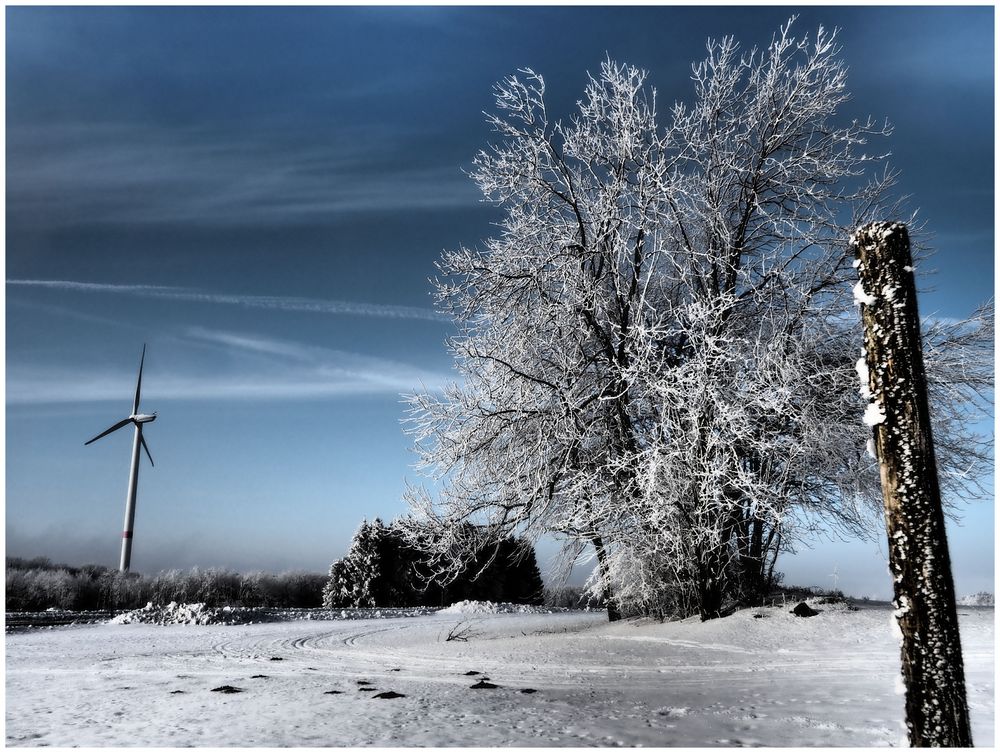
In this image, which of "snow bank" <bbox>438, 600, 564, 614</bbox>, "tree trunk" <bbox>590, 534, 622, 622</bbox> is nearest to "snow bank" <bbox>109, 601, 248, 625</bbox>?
"snow bank" <bbox>438, 600, 564, 614</bbox>

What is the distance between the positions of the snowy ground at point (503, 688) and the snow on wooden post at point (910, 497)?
1086mm

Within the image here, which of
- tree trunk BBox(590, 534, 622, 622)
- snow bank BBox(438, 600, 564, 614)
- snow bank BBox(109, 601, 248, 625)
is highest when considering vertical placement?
tree trunk BBox(590, 534, 622, 622)

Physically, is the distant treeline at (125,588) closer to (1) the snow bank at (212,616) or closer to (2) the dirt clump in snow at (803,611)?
(1) the snow bank at (212,616)

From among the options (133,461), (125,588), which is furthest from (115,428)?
(125,588)

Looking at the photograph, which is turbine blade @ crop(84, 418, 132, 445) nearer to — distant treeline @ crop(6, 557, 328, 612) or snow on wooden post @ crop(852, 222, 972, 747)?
distant treeline @ crop(6, 557, 328, 612)

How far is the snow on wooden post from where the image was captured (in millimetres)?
4297

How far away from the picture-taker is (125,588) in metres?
26.6

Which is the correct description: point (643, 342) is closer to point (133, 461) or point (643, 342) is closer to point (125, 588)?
point (125, 588)

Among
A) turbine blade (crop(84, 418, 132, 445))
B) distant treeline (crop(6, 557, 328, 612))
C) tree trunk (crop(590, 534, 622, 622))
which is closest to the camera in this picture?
tree trunk (crop(590, 534, 622, 622))

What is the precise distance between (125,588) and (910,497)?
92.1 ft

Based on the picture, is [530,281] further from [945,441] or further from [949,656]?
[949,656]

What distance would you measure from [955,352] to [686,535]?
602 cm

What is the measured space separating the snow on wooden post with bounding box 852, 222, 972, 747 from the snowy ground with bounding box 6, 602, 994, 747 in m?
1.09

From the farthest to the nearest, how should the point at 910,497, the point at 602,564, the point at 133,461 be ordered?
the point at 133,461 < the point at 602,564 < the point at 910,497
